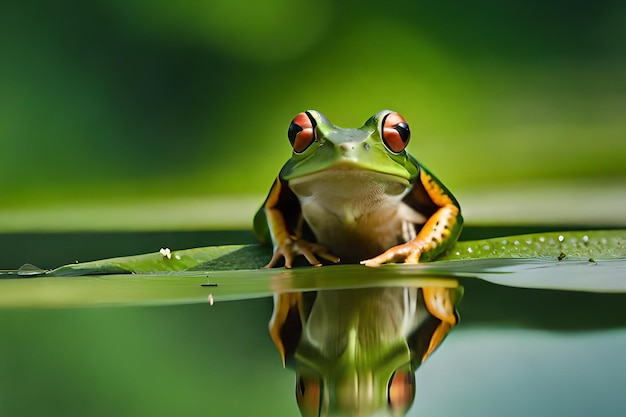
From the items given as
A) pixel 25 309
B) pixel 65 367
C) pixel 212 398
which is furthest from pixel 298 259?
pixel 212 398

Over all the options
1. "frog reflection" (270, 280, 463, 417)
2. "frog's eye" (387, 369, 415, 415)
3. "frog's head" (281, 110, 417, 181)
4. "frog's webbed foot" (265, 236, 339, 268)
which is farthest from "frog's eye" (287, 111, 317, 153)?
"frog's eye" (387, 369, 415, 415)

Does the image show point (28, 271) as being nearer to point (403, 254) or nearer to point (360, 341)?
point (403, 254)

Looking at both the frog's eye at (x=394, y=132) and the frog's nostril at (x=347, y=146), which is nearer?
the frog's nostril at (x=347, y=146)

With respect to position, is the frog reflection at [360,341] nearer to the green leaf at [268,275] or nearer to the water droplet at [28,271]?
the green leaf at [268,275]

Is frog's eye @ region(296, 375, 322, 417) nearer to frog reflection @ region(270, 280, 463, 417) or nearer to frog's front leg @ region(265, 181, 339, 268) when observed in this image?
frog reflection @ region(270, 280, 463, 417)

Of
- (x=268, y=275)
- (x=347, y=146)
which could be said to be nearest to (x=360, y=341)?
(x=268, y=275)

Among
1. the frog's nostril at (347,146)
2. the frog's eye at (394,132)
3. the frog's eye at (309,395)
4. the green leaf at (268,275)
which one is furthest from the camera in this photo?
the frog's eye at (394,132)

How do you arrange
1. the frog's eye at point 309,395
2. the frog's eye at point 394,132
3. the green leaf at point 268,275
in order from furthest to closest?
the frog's eye at point 394,132, the green leaf at point 268,275, the frog's eye at point 309,395

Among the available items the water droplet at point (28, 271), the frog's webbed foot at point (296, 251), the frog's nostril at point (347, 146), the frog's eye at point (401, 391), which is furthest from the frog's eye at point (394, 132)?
the frog's eye at point (401, 391)
